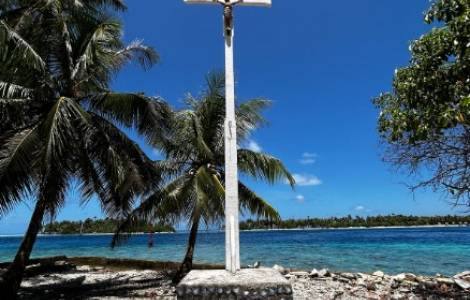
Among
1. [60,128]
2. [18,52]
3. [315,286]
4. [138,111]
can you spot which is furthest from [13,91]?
[315,286]

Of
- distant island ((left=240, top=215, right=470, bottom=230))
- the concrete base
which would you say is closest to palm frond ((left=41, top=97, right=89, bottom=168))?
the concrete base

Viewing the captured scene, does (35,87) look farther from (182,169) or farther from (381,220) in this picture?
(381,220)

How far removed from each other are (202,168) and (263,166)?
2.05 meters

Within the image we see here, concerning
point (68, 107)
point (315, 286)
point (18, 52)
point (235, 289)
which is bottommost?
point (315, 286)

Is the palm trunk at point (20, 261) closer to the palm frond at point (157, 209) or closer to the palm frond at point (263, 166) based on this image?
the palm frond at point (157, 209)

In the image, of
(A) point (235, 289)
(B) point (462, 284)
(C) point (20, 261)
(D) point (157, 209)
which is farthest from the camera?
(D) point (157, 209)

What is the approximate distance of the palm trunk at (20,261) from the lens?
31.6 ft

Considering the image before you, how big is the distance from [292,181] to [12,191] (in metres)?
8.15

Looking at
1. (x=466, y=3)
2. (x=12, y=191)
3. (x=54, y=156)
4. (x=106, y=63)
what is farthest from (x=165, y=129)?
(x=466, y=3)

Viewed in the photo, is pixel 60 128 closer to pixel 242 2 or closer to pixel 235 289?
pixel 242 2

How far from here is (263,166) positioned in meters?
13.1

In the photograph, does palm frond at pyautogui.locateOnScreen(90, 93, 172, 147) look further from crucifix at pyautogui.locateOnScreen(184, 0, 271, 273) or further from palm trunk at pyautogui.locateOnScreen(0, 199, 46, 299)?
crucifix at pyautogui.locateOnScreen(184, 0, 271, 273)

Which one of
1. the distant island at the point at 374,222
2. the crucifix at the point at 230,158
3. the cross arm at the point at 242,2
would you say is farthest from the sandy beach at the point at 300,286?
the distant island at the point at 374,222

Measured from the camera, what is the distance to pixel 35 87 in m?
9.91
